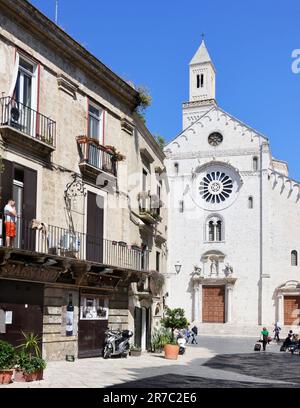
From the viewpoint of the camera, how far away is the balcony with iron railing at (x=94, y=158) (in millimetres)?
21730

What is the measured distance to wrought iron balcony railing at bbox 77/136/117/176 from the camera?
71.3 feet

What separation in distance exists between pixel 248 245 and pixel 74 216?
36.4 meters

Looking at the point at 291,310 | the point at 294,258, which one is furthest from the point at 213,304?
the point at 294,258

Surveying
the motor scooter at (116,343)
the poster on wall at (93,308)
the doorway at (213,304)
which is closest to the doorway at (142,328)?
the motor scooter at (116,343)

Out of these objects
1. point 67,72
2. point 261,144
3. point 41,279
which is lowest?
point 41,279

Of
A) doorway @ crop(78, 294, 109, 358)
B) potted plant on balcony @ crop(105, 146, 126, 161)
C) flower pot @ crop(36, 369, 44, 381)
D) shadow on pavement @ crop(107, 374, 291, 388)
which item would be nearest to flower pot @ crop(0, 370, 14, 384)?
flower pot @ crop(36, 369, 44, 381)

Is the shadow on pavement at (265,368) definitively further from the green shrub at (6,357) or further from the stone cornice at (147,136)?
the stone cornice at (147,136)

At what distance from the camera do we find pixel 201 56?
75125 millimetres

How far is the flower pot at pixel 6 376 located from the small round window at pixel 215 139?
4656 cm

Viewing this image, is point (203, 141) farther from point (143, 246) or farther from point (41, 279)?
point (41, 279)

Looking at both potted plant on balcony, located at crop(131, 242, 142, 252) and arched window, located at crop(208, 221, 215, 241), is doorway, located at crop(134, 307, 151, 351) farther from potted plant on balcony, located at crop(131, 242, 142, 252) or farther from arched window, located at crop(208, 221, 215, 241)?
arched window, located at crop(208, 221, 215, 241)

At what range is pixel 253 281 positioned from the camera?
2160 inches
